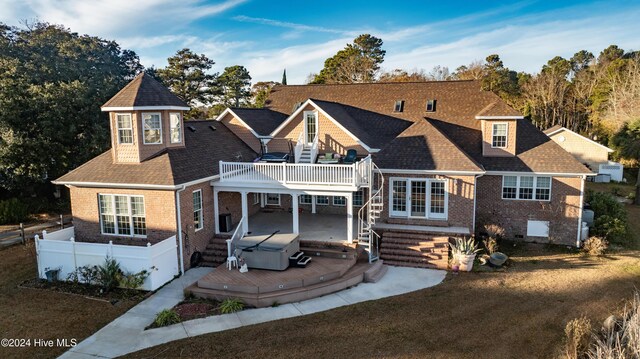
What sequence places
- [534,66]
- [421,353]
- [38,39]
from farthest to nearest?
[534,66] → [38,39] → [421,353]

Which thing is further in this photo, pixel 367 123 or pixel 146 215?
pixel 367 123

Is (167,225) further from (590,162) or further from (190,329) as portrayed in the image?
(590,162)

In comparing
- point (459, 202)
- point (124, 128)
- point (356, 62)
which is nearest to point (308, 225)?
point (459, 202)

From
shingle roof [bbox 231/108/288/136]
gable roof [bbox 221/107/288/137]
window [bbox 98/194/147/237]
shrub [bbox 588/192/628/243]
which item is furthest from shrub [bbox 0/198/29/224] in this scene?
shrub [bbox 588/192/628/243]

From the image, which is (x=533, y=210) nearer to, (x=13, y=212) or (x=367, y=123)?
(x=367, y=123)

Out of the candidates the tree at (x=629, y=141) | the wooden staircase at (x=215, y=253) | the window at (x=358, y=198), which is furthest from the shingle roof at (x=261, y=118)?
the tree at (x=629, y=141)

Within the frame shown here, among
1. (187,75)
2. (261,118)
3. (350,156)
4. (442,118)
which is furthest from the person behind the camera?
(187,75)

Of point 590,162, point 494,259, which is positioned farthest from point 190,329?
point 590,162
